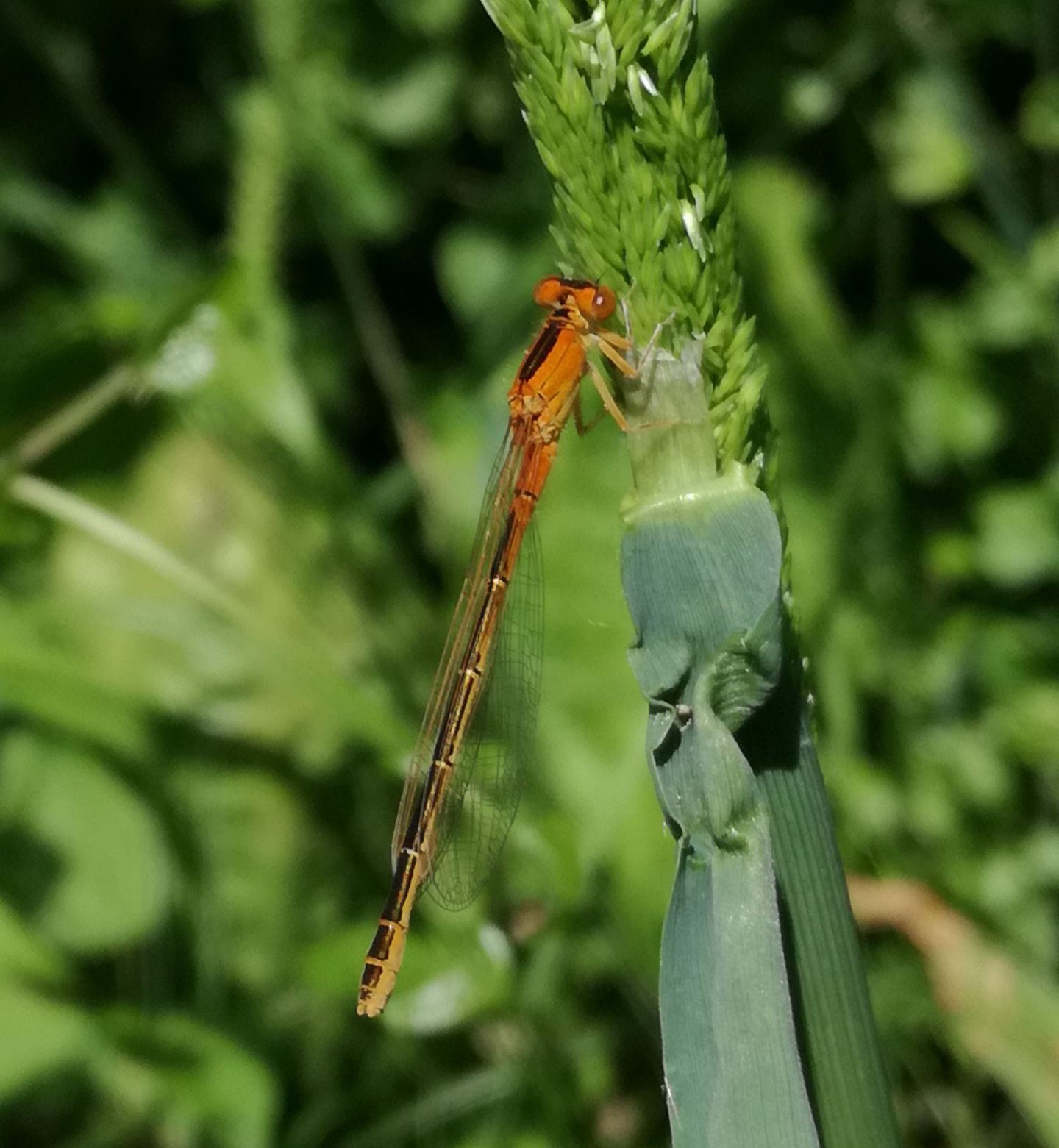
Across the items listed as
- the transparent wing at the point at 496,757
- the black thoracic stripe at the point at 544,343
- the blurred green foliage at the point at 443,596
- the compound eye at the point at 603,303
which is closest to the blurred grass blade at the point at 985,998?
the blurred green foliage at the point at 443,596

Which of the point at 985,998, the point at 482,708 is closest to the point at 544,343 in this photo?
the point at 482,708

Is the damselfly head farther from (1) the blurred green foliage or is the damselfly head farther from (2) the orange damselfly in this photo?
(1) the blurred green foliage

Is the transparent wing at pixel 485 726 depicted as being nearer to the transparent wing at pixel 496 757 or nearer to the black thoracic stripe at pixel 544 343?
the transparent wing at pixel 496 757

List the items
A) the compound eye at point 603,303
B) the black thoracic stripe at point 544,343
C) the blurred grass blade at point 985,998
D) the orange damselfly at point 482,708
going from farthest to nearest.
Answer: the blurred grass blade at point 985,998 → the orange damselfly at point 482,708 → the black thoracic stripe at point 544,343 → the compound eye at point 603,303

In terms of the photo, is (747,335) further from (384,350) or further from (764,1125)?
(384,350)

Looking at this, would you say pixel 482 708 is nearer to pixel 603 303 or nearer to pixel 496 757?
pixel 496 757

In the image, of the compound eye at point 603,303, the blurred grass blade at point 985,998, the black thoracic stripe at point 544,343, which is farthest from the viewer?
the blurred grass blade at point 985,998
